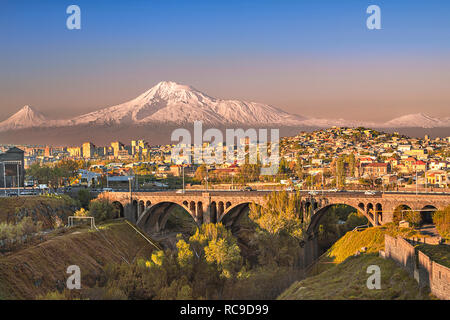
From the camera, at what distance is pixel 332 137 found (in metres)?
154

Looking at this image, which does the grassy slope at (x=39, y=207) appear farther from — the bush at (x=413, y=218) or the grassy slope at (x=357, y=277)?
the bush at (x=413, y=218)

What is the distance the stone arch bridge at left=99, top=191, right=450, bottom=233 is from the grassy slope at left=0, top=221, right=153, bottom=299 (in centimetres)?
644

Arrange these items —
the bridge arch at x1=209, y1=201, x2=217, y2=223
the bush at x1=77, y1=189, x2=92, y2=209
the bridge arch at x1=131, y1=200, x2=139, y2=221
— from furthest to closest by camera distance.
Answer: the bush at x1=77, y1=189, x2=92, y2=209, the bridge arch at x1=131, y1=200, x2=139, y2=221, the bridge arch at x1=209, y1=201, x2=217, y2=223

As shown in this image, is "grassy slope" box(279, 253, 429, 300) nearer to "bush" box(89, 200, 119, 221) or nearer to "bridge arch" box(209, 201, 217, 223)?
"bridge arch" box(209, 201, 217, 223)

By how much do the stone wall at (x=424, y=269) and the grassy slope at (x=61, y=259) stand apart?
18085 mm

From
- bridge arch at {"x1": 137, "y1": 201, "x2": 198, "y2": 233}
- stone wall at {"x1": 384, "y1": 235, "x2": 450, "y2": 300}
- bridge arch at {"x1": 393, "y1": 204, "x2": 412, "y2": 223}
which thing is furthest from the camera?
bridge arch at {"x1": 137, "y1": 201, "x2": 198, "y2": 233}

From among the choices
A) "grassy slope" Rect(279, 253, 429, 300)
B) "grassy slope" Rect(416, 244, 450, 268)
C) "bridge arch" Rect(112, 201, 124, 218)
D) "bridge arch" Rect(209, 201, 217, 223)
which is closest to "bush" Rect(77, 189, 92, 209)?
"bridge arch" Rect(112, 201, 124, 218)

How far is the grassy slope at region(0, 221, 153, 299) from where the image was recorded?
2714cm

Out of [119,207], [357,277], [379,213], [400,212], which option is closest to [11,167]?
[119,207]

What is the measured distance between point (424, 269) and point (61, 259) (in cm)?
2273

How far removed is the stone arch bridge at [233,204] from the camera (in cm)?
3844

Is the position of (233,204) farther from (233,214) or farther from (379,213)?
(379,213)
